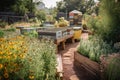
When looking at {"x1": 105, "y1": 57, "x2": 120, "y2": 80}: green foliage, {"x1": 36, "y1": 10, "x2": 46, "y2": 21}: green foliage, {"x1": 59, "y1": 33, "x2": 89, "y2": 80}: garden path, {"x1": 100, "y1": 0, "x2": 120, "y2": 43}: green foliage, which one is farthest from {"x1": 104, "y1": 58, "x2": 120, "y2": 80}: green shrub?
{"x1": 36, "y1": 10, "x2": 46, "y2": 21}: green foliage

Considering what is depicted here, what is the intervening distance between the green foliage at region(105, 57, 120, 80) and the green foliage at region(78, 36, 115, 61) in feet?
3.35

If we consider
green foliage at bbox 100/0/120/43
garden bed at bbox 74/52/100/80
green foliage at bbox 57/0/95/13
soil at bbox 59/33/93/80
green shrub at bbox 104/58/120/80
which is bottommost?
soil at bbox 59/33/93/80

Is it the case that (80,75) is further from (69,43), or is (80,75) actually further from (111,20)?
(69,43)

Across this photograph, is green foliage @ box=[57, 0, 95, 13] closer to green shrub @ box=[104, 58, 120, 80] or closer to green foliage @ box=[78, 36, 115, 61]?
green foliage @ box=[78, 36, 115, 61]

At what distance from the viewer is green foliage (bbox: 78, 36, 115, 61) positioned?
19.0 ft

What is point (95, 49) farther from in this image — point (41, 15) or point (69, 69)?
point (41, 15)

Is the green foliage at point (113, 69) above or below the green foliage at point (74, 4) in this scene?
below

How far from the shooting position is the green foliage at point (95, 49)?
229 inches

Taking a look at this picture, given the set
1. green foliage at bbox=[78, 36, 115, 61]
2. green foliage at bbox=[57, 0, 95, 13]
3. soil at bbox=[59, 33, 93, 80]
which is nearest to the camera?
soil at bbox=[59, 33, 93, 80]

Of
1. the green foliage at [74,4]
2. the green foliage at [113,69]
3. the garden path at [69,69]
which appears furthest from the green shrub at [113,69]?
the green foliage at [74,4]

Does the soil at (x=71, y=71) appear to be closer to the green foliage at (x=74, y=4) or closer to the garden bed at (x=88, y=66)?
the garden bed at (x=88, y=66)

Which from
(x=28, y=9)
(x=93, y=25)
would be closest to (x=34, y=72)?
(x=93, y=25)

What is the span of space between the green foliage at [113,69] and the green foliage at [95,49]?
102cm

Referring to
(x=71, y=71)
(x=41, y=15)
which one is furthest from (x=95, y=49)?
(x=41, y=15)
